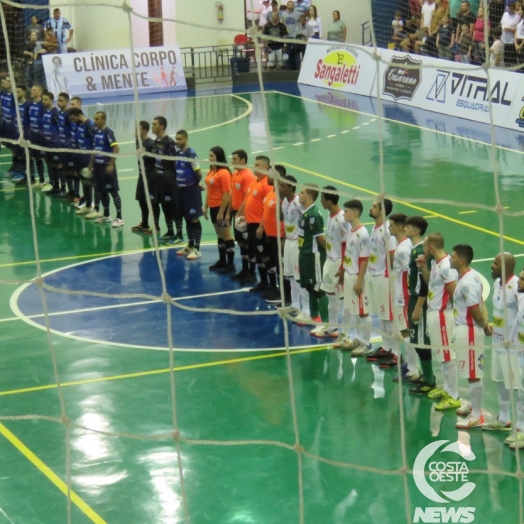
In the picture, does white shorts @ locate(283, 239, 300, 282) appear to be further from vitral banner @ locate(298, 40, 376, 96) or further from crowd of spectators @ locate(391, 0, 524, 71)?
vitral banner @ locate(298, 40, 376, 96)

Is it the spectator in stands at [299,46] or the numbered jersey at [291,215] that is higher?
the spectator in stands at [299,46]

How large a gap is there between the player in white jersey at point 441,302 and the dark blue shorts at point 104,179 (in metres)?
6.62

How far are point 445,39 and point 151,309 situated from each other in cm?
1300

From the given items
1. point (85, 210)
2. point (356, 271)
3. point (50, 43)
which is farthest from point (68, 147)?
point (50, 43)

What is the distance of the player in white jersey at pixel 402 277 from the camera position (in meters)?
8.71

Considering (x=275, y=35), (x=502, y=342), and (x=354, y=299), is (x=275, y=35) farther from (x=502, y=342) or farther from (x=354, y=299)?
(x=502, y=342)

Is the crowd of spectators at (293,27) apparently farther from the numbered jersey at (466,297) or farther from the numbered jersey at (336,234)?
the numbered jersey at (466,297)

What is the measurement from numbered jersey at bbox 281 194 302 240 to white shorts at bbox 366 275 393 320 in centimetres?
123

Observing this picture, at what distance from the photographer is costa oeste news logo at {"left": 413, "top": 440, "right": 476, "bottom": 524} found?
6824mm

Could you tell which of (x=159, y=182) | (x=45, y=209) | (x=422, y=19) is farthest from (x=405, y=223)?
(x=422, y=19)

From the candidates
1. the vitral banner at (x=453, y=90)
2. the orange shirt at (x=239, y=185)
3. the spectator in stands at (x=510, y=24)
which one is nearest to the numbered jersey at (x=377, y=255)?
the orange shirt at (x=239, y=185)

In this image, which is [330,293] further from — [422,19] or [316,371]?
[422,19]

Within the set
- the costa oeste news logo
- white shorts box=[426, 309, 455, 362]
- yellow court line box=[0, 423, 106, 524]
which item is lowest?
the costa oeste news logo

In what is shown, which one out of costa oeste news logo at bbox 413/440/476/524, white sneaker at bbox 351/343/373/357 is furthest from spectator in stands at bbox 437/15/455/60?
costa oeste news logo at bbox 413/440/476/524
